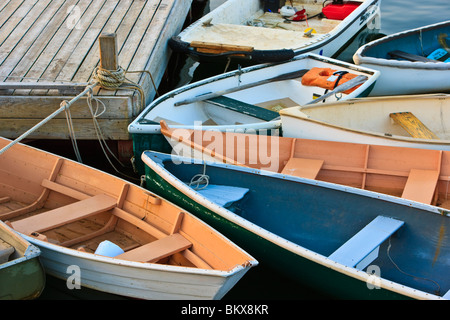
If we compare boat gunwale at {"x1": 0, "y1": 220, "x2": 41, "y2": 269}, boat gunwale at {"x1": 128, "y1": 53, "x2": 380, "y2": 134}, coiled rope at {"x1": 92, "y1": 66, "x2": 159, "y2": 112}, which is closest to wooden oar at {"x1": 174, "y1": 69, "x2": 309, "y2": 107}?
boat gunwale at {"x1": 128, "y1": 53, "x2": 380, "y2": 134}

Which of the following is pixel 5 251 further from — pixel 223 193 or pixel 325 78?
pixel 325 78

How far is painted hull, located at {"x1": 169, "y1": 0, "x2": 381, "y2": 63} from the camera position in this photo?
26.9 feet

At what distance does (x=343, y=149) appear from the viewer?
619cm

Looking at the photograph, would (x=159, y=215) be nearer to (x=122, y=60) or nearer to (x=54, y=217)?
(x=54, y=217)

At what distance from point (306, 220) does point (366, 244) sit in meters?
0.79

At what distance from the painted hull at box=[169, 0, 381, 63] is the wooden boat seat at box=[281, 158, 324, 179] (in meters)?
2.33

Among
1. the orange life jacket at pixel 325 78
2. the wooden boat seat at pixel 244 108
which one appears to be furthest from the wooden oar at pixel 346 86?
the wooden boat seat at pixel 244 108

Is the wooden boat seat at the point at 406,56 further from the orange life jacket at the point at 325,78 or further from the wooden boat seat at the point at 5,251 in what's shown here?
the wooden boat seat at the point at 5,251

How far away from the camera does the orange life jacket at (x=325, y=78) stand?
7.52m

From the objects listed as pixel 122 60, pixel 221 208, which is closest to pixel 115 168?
pixel 122 60

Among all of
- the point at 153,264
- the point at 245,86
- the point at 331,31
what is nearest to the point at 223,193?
the point at 153,264

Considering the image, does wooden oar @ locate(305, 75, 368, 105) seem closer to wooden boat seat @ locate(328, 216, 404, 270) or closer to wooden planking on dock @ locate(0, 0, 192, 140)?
wooden planking on dock @ locate(0, 0, 192, 140)

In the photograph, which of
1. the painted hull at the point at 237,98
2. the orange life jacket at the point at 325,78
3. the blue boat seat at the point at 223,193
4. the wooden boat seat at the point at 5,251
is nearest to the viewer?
the wooden boat seat at the point at 5,251

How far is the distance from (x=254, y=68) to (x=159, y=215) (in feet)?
10.9
